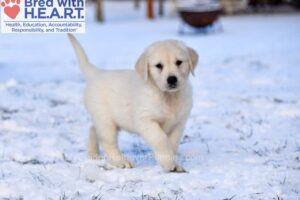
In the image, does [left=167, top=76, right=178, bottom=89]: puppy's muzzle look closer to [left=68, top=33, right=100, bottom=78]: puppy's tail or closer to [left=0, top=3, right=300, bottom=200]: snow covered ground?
[left=0, top=3, right=300, bottom=200]: snow covered ground

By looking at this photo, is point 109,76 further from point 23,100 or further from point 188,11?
point 188,11

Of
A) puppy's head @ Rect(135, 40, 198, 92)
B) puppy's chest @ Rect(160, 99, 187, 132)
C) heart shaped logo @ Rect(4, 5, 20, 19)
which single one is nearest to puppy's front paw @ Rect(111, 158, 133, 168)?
puppy's chest @ Rect(160, 99, 187, 132)

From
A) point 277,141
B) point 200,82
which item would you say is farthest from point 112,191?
point 200,82

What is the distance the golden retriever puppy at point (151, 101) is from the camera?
453 centimetres

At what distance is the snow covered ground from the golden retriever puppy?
0.20m

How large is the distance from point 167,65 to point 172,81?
135 mm

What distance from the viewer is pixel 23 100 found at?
7871mm

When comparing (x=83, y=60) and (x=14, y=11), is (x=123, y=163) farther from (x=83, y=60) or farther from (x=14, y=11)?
(x=14, y=11)

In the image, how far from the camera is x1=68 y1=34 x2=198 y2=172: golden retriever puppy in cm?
453

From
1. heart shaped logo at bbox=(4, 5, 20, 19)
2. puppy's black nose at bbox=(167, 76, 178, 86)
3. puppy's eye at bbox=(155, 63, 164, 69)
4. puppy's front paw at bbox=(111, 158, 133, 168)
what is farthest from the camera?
heart shaped logo at bbox=(4, 5, 20, 19)

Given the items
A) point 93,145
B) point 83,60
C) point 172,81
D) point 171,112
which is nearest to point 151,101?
point 171,112

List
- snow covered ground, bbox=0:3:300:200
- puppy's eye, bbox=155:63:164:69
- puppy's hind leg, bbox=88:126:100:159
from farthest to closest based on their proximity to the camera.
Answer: puppy's hind leg, bbox=88:126:100:159
puppy's eye, bbox=155:63:164:69
snow covered ground, bbox=0:3:300:200

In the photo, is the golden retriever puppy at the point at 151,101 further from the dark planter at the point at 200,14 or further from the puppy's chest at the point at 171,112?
the dark planter at the point at 200,14

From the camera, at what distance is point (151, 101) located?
4648 mm
